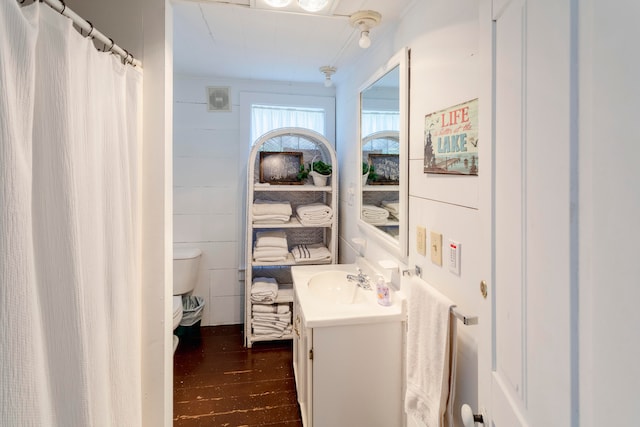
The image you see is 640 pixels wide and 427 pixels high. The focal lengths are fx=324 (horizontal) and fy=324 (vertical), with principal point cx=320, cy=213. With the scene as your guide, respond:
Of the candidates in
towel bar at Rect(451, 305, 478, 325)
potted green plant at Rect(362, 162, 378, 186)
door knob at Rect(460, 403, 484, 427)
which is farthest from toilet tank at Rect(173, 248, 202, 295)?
door knob at Rect(460, 403, 484, 427)

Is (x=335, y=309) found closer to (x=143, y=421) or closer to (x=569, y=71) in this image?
(x=143, y=421)

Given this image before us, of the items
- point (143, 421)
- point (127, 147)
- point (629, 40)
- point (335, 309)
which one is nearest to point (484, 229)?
point (629, 40)

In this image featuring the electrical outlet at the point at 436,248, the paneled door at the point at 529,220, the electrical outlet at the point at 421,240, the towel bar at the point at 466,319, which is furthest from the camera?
the electrical outlet at the point at 421,240

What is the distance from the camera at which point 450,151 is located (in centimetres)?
113

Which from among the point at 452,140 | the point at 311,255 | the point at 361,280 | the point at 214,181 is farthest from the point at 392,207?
the point at 214,181

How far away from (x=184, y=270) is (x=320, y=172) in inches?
52.9

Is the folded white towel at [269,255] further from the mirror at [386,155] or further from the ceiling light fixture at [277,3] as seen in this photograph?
the ceiling light fixture at [277,3]

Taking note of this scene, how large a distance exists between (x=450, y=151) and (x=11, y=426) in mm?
1322

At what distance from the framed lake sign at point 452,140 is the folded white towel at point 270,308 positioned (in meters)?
1.74

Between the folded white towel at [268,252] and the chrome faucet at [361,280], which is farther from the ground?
the folded white towel at [268,252]

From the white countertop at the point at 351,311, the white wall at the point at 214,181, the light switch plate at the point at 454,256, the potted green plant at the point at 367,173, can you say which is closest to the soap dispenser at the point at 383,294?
the white countertop at the point at 351,311

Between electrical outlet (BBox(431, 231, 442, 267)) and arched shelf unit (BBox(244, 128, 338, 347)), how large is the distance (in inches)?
53.0

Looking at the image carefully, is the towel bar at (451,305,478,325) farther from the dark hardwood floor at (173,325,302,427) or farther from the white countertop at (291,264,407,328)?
the dark hardwood floor at (173,325,302,427)

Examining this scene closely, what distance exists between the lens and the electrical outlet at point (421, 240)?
4.43 feet
